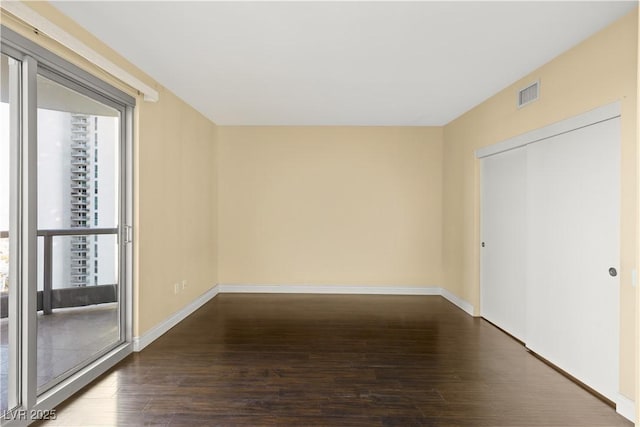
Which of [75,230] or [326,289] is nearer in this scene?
[75,230]

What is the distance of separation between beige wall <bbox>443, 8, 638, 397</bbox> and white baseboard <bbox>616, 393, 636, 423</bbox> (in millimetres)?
48

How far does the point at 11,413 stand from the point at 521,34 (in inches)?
172

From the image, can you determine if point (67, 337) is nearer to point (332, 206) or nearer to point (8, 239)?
point (8, 239)

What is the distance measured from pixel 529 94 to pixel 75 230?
4.31 metres

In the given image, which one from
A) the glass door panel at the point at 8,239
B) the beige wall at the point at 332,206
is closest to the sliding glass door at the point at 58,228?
the glass door panel at the point at 8,239

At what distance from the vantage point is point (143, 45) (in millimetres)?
3014

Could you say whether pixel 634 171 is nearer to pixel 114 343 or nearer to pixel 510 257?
pixel 510 257

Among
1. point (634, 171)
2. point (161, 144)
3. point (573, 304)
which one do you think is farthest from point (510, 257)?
point (161, 144)

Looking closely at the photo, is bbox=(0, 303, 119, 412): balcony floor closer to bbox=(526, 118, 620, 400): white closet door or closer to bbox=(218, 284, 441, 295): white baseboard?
bbox=(218, 284, 441, 295): white baseboard

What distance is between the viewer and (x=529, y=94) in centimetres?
358

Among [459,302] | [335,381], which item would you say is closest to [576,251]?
[335,381]

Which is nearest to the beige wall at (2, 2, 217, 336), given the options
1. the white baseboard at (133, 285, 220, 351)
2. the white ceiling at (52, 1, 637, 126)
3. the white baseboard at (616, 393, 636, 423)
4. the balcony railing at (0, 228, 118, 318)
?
the white baseboard at (133, 285, 220, 351)

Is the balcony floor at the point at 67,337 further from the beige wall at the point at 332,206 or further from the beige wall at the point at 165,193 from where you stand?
the beige wall at the point at 332,206

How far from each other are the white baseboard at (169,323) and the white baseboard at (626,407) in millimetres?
4008
